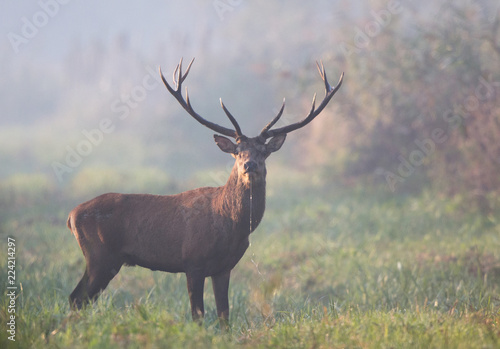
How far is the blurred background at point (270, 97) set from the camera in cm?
1338

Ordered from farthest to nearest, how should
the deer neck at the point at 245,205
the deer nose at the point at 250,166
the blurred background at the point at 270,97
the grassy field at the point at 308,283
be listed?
the blurred background at the point at 270,97 < the deer neck at the point at 245,205 < the deer nose at the point at 250,166 < the grassy field at the point at 308,283

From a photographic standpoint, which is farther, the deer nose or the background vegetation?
the deer nose

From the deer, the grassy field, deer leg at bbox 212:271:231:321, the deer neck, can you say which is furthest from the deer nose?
the grassy field

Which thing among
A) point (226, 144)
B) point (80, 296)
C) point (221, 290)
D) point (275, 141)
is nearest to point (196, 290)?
point (221, 290)

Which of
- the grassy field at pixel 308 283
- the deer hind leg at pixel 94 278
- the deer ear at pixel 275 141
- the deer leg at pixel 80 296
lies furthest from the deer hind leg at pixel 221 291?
the deer ear at pixel 275 141

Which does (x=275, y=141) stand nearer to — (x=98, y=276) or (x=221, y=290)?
(x=221, y=290)

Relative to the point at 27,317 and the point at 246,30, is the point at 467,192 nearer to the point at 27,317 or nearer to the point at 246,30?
the point at 27,317

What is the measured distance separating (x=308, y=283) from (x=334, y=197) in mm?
7605

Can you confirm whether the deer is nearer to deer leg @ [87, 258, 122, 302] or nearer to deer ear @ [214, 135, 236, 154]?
deer leg @ [87, 258, 122, 302]

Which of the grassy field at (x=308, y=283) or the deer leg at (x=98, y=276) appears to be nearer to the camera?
→ the grassy field at (x=308, y=283)

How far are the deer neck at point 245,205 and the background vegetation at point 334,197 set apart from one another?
968 millimetres

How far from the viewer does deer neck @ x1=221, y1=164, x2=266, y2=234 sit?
538 centimetres

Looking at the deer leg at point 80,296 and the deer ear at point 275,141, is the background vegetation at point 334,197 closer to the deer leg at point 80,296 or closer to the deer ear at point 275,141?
the deer leg at point 80,296

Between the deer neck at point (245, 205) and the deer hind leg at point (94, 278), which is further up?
the deer neck at point (245, 205)
